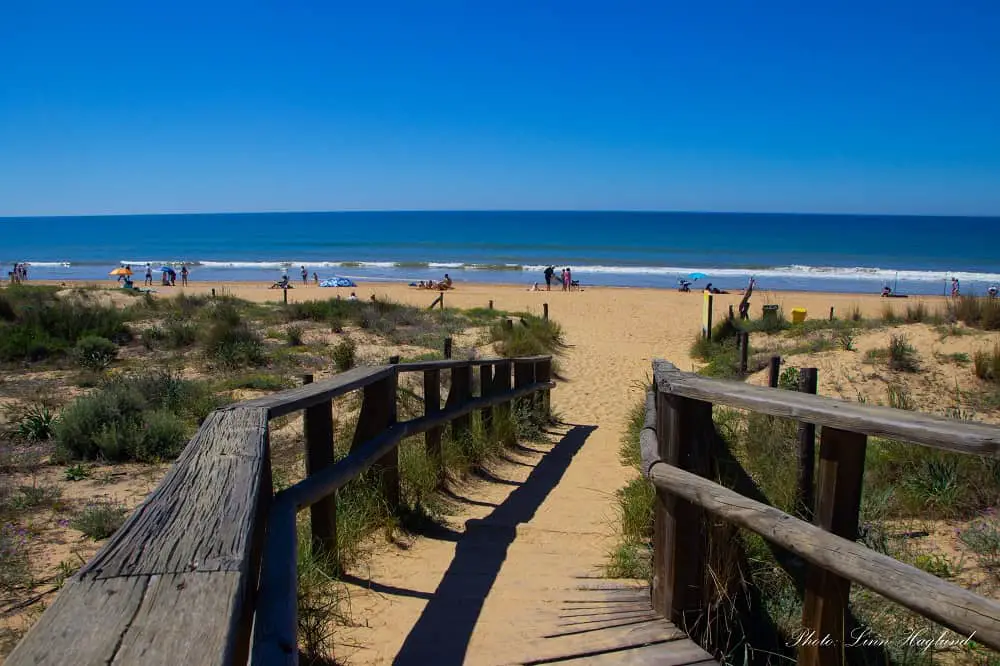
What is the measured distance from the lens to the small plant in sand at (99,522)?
4.92 meters

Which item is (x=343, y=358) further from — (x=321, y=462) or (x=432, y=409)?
(x=321, y=462)

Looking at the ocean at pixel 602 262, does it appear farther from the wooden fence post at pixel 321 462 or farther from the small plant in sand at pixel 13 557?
the wooden fence post at pixel 321 462

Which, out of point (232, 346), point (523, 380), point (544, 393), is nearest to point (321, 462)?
point (523, 380)

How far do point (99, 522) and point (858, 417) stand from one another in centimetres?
486

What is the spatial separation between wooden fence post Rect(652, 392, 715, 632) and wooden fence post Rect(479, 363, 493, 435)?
4.22 meters

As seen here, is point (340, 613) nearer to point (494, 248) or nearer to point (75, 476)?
point (75, 476)

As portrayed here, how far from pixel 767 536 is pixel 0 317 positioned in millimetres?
15702

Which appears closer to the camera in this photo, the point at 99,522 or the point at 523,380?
the point at 99,522

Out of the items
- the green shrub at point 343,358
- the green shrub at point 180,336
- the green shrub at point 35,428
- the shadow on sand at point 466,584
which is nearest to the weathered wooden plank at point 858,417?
the shadow on sand at point 466,584

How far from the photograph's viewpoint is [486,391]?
804cm

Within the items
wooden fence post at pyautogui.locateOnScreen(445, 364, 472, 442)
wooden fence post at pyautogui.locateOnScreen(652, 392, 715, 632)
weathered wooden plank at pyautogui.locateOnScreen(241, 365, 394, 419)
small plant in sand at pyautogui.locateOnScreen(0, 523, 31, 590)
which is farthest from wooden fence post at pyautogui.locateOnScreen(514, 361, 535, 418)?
wooden fence post at pyautogui.locateOnScreen(652, 392, 715, 632)

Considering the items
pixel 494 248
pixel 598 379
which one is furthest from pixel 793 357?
pixel 494 248

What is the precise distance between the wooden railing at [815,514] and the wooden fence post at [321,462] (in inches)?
64.2

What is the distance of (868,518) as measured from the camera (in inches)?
168
